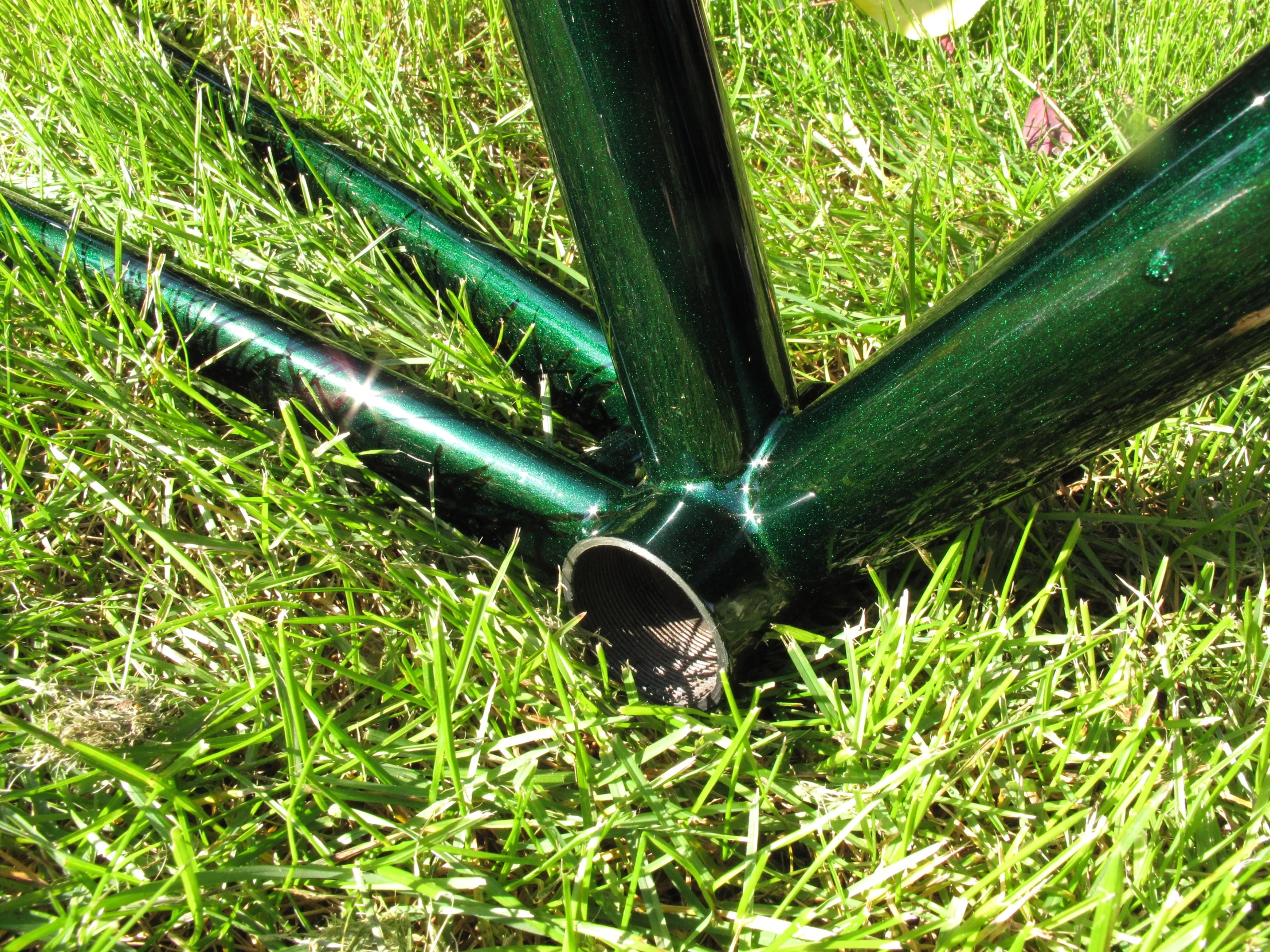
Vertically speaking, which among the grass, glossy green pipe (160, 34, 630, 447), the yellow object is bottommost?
the grass

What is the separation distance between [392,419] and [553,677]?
1.24 feet

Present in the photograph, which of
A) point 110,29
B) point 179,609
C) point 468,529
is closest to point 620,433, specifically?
point 468,529

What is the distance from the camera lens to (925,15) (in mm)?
1958

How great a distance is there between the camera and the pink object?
1.81m

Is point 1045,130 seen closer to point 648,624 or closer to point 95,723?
point 648,624

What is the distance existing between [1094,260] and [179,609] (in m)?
1.08

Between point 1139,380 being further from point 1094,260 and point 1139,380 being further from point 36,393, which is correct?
point 36,393

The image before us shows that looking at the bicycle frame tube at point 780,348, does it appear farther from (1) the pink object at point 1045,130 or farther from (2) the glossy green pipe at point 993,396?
(1) the pink object at point 1045,130

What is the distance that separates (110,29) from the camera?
211 cm

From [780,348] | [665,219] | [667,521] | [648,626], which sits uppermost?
[665,219]

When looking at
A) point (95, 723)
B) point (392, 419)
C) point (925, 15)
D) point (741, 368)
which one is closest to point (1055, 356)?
point (741, 368)

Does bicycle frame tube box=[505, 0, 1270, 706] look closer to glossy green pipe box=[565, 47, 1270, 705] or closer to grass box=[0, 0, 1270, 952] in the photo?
glossy green pipe box=[565, 47, 1270, 705]

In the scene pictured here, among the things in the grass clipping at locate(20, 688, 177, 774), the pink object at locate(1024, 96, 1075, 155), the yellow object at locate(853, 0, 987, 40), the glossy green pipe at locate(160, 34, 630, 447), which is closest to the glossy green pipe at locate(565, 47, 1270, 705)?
the glossy green pipe at locate(160, 34, 630, 447)

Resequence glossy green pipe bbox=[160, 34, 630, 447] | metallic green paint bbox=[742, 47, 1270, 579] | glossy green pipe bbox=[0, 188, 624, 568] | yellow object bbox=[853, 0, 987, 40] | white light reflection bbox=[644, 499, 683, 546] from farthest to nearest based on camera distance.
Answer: yellow object bbox=[853, 0, 987, 40] < glossy green pipe bbox=[160, 34, 630, 447] < glossy green pipe bbox=[0, 188, 624, 568] < white light reflection bbox=[644, 499, 683, 546] < metallic green paint bbox=[742, 47, 1270, 579]
